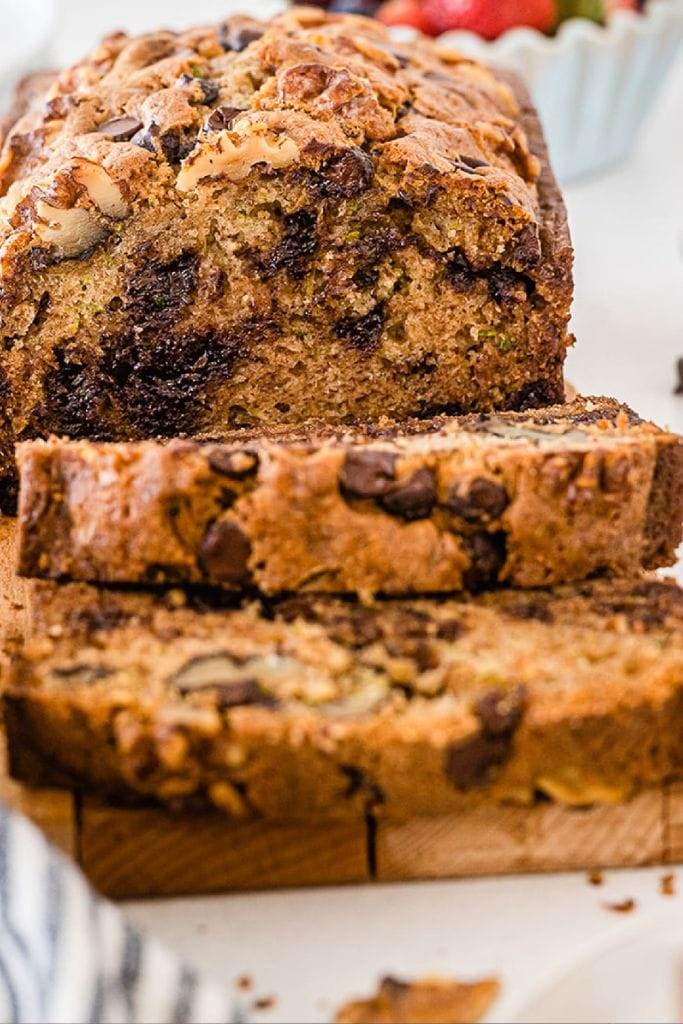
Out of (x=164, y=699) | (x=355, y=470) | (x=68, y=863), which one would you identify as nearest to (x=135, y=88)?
(x=355, y=470)

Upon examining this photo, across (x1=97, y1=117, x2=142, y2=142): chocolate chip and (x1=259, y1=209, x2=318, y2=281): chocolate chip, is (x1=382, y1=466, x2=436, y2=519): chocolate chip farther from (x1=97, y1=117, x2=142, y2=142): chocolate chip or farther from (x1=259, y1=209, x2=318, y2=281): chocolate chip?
(x1=97, y1=117, x2=142, y2=142): chocolate chip

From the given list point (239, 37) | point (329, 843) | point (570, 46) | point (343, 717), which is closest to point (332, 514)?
point (343, 717)

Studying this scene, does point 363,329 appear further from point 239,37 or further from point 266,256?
point 239,37

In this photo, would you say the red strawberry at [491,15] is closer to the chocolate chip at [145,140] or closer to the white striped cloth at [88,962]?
the chocolate chip at [145,140]

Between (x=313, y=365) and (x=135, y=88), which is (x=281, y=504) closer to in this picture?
(x=313, y=365)

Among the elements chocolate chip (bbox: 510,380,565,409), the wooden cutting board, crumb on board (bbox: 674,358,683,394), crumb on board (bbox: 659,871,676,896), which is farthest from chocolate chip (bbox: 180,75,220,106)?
crumb on board (bbox: 659,871,676,896)
